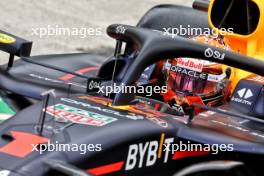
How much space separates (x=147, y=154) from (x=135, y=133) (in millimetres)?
136

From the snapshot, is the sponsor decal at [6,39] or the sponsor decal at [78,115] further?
the sponsor decal at [6,39]

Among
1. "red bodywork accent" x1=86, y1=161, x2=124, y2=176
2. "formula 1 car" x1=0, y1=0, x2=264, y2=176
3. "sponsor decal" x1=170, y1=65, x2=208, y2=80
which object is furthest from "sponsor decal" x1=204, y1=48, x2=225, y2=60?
"red bodywork accent" x1=86, y1=161, x2=124, y2=176

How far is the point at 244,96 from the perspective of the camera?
4.89 meters

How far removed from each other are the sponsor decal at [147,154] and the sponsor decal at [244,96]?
3.04 feet

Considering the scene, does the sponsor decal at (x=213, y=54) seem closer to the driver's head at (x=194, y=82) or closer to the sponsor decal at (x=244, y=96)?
the driver's head at (x=194, y=82)

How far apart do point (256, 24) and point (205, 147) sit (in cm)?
139

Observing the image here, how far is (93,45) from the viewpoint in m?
8.43

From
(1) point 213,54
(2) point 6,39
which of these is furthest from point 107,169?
(2) point 6,39

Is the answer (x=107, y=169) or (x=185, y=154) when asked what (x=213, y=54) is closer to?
(x=185, y=154)

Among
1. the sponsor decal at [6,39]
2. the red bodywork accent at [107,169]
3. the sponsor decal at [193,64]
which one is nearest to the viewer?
the red bodywork accent at [107,169]

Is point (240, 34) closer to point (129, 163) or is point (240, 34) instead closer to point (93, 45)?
point (129, 163)

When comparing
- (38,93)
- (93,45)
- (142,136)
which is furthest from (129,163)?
(93,45)

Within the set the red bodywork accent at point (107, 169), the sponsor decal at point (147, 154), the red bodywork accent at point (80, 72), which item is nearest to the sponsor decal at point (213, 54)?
the sponsor decal at point (147, 154)

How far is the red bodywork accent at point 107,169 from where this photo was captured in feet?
12.5
